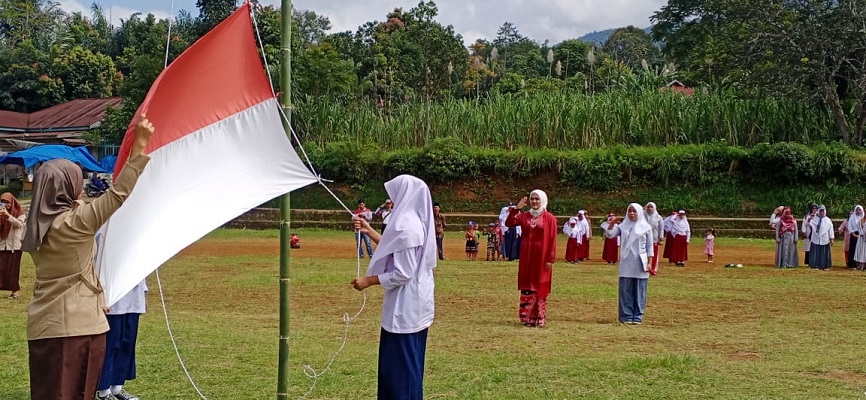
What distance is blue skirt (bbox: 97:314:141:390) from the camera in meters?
6.52

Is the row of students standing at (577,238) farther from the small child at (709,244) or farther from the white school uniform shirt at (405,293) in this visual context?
the white school uniform shirt at (405,293)

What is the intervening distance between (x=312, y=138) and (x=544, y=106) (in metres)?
8.70

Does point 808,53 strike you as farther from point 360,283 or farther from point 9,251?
point 360,283

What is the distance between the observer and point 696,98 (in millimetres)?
31109

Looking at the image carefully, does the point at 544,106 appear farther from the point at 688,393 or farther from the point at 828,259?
the point at 688,393

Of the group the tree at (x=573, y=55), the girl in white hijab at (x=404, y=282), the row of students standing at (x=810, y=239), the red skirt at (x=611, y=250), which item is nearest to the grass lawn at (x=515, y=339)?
the girl in white hijab at (x=404, y=282)

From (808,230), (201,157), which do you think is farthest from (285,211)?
(808,230)

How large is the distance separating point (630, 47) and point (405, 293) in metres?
72.7

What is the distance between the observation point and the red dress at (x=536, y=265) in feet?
35.0

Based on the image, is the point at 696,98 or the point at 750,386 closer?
the point at 750,386

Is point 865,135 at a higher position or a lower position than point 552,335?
higher

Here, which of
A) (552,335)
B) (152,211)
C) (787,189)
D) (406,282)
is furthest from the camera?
(787,189)

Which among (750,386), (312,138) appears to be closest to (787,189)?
(312,138)

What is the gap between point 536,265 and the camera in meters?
10.6
